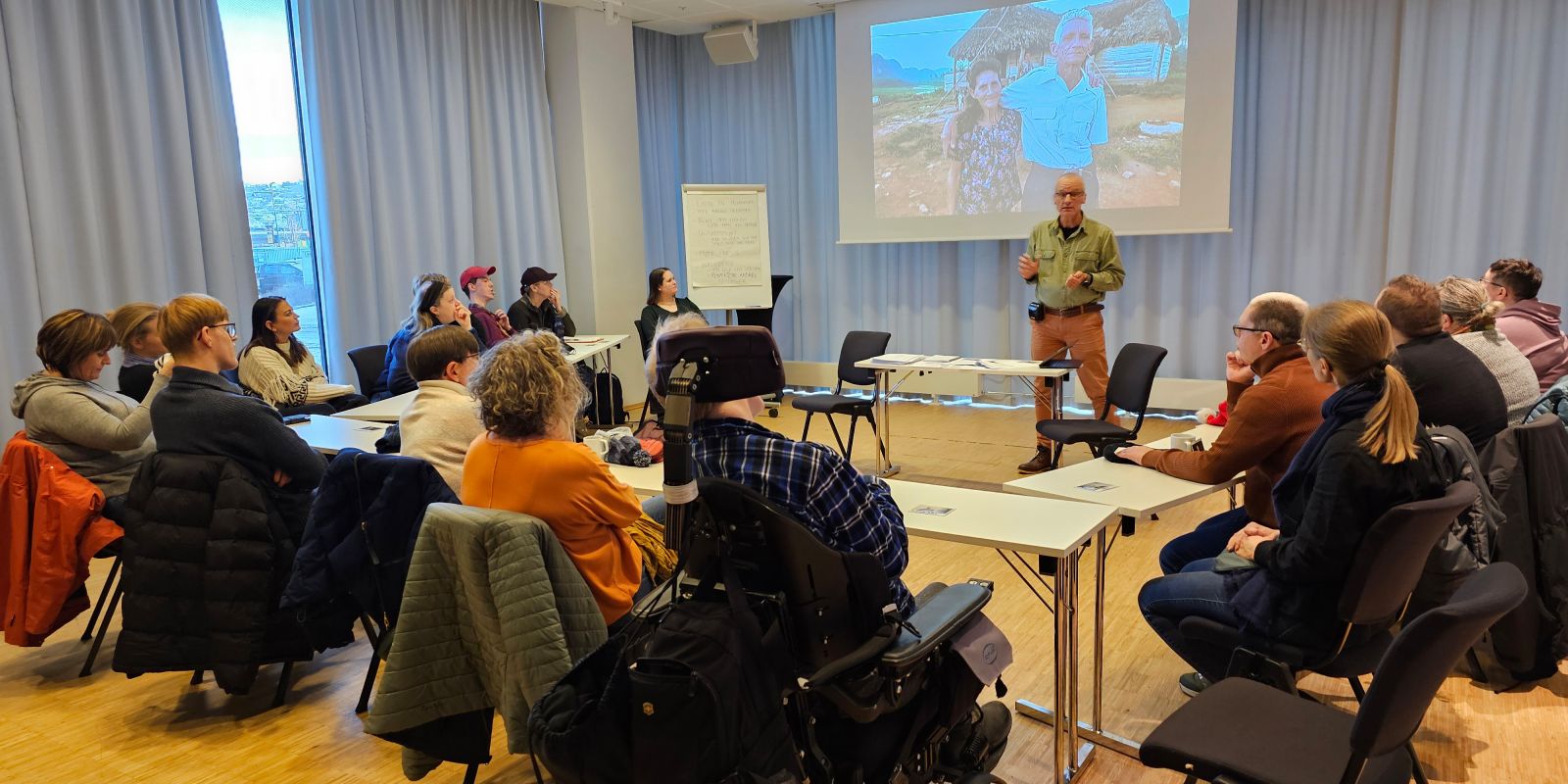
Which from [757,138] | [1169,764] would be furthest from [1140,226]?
[1169,764]

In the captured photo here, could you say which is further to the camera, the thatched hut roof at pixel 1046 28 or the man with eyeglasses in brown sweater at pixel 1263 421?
the thatched hut roof at pixel 1046 28

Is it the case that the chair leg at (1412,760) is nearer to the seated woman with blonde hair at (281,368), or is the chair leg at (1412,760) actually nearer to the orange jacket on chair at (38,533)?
the orange jacket on chair at (38,533)

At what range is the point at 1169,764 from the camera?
5.48 feet

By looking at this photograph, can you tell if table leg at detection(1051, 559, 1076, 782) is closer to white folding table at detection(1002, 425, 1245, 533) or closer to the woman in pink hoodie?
white folding table at detection(1002, 425, 1245, 533)

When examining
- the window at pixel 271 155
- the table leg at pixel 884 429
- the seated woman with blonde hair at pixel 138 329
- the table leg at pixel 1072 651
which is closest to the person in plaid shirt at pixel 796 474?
the table leg at pixel 1072 651

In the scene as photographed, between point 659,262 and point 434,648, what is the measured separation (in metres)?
6.74

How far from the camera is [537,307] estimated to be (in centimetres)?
644

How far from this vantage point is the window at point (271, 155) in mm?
5547

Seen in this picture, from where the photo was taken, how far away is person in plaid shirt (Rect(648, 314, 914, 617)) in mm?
1646

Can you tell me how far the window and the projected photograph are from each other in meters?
4.02

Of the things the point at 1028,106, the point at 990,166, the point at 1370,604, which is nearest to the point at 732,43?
the point at 990,166

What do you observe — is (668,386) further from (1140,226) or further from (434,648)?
(1140,226)

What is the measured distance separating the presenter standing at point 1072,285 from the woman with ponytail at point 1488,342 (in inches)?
87.6

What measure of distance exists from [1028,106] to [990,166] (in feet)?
1.57
